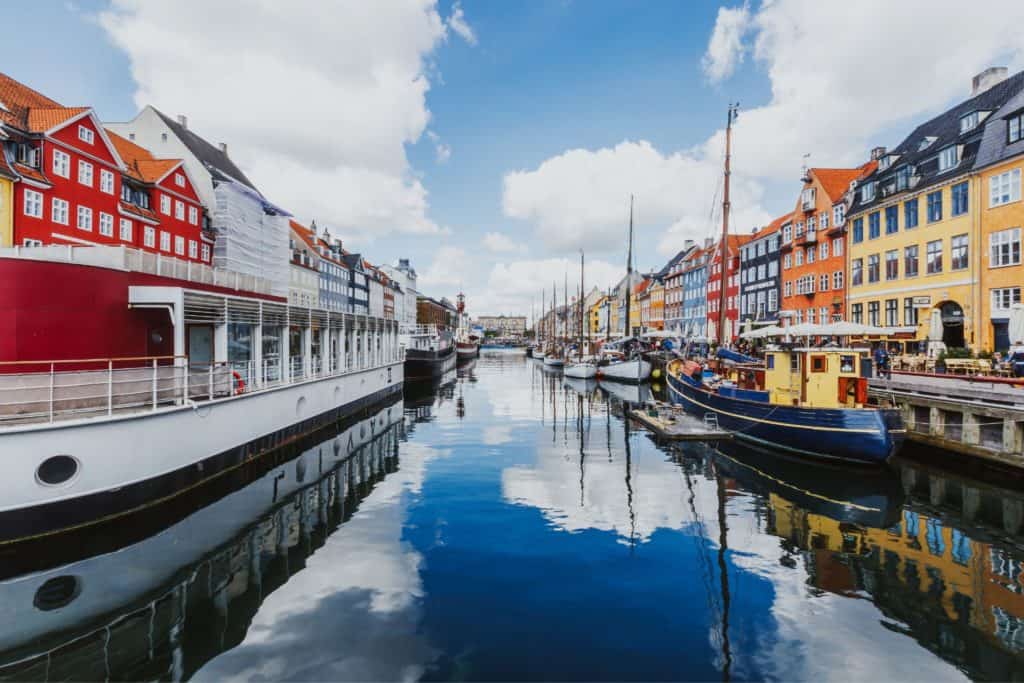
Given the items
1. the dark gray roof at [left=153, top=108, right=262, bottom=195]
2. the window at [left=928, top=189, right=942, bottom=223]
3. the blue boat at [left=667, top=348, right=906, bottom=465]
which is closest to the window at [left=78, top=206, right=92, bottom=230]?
the dark gray roof at [left=153, top=108, right=262, bottom=195]

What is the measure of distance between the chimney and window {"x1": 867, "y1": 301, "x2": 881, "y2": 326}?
50.6 feet

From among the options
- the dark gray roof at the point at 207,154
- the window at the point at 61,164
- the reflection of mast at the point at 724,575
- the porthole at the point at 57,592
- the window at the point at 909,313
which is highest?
the dark gray roof at the point at 207,154

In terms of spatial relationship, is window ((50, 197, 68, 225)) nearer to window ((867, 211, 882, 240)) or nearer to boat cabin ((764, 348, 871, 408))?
boat cabin ((764, 348, 871, 408))

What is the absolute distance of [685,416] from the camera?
2698 cm

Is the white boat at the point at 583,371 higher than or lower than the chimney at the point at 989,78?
lower

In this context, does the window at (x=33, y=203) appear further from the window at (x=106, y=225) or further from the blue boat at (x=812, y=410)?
the blue boat at (x=812, y=410)

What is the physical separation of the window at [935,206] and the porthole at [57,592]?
43273 mm

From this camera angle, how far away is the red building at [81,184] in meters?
28.8

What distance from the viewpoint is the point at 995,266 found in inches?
1138

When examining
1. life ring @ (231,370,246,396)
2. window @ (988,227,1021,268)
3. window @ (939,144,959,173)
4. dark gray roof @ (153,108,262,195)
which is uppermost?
dark gray roof @ (153,108,262,195)

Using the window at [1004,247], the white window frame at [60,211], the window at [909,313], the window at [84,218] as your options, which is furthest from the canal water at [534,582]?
the window at [84,218]

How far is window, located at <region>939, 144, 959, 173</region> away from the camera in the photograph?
32469 millimetres

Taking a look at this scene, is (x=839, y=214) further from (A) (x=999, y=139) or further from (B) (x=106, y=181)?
(B) (x=106, y=181)

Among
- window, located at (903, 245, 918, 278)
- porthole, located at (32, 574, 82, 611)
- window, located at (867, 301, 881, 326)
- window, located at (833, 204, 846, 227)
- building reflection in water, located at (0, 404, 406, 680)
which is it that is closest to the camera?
building reflection in water, located at (0, 404, 406, 680)
